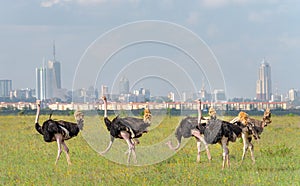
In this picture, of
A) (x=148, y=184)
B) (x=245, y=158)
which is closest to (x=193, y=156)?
(x=245, y=158)

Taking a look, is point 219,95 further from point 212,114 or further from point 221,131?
point 221,131

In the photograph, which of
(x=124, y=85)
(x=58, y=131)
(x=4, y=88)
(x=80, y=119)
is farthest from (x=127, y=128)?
(x=4, y=88)

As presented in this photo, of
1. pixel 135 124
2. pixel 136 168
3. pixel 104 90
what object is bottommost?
pixel 136 168

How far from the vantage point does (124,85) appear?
16.8 metres

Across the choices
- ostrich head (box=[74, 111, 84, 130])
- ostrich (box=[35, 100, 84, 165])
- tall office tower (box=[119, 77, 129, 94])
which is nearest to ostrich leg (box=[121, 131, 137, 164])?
ostrich (box=[35, 100, 84, 165])

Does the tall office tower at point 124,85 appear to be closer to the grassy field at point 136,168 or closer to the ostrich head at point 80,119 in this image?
the grassy field at point 136,168

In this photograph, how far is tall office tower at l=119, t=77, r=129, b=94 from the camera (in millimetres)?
16409

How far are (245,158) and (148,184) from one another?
4259 millimetres

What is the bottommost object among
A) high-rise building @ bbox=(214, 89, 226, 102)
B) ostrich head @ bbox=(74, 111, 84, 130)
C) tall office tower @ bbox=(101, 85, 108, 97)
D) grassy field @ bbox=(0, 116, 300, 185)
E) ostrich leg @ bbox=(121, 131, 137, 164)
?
grassy field @ bbox=(0, 116, 300, 185)

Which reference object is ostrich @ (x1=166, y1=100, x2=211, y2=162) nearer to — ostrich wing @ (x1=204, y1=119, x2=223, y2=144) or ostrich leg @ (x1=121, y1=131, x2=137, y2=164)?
ostrich wing @ (x1=204, y1=119, x2=223, y2=144)

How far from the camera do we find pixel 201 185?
434 inches

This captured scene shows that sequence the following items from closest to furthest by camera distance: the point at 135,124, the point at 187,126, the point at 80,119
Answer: the point at 135,124 → the point at 187,126 → the point at 80,119

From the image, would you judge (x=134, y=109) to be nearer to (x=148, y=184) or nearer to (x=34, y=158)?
(x=34, y=158)

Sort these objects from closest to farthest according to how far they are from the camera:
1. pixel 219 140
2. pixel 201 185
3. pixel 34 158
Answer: pixel 201 185, pixel 219 140, pixel 34 158
